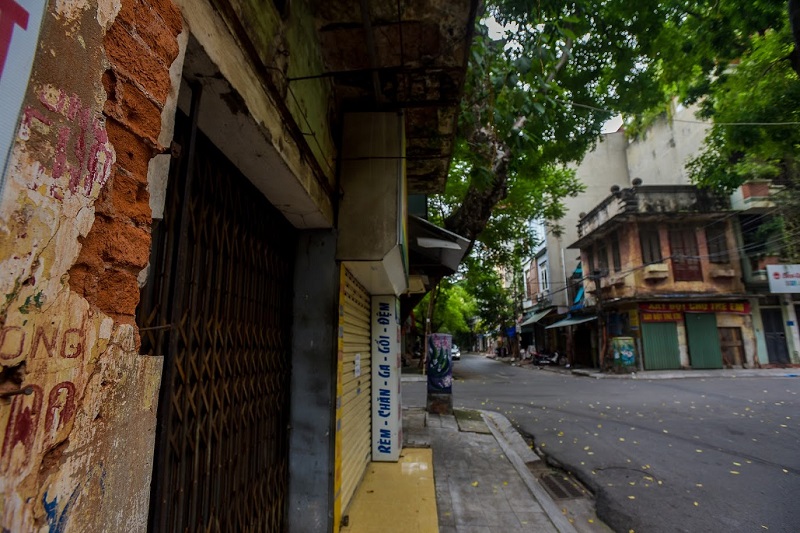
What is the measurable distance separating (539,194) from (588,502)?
8848 millimetres

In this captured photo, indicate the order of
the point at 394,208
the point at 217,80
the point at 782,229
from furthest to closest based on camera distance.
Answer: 1. the point at 782,229
2. the point at 394,208
3. the point at 217,80

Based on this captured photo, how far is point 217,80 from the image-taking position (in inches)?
65.6

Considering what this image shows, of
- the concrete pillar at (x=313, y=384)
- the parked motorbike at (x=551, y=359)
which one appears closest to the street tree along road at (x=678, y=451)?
the concrete pillar at (x=313, y=384)

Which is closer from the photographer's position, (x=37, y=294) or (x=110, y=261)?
(x=37, y=294)

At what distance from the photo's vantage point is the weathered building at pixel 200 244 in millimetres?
821

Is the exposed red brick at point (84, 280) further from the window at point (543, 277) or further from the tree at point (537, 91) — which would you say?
the window at point (543, 277)

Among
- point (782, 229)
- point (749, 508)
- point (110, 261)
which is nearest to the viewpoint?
point (110, 261)

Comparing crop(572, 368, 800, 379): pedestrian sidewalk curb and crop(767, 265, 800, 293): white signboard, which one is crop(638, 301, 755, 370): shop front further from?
crop(767, 265, 800, 293): white signboard

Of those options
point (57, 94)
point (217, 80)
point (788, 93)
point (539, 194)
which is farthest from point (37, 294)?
point (539, 194)

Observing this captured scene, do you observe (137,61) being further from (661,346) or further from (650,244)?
(650,244)

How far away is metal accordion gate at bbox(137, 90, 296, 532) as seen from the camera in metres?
1.66

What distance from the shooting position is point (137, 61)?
112 cm

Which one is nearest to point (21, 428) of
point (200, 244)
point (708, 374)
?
point (200, 244)

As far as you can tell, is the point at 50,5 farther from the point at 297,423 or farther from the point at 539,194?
the point at 539,194
